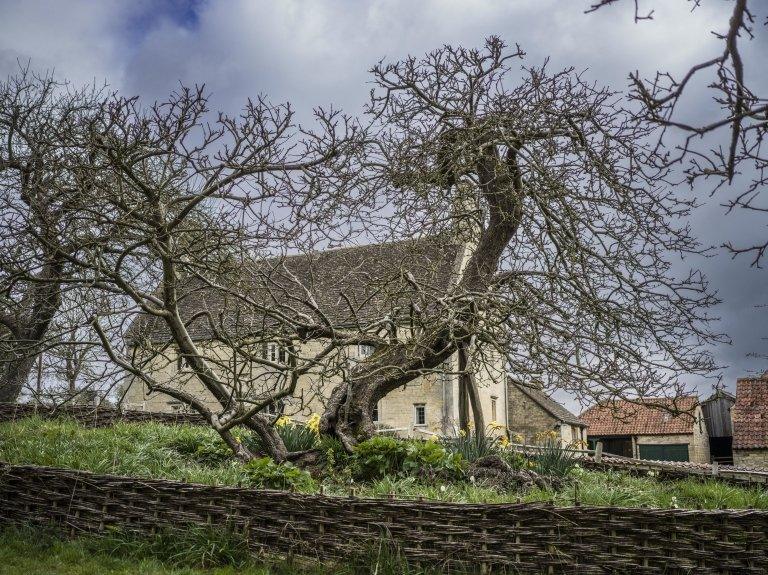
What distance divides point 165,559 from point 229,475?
1655 millimetres

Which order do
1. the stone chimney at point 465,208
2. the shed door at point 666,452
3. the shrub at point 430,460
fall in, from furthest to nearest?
the shed door at point 666,452 < the stone chimney at point 465,208 < the shrub at point 430,460

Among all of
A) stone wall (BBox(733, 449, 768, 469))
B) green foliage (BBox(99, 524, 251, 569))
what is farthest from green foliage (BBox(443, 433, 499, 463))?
stone wall (BBox(733, 449, 768, 469))

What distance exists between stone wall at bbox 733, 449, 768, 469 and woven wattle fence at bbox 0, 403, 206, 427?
57.3ft

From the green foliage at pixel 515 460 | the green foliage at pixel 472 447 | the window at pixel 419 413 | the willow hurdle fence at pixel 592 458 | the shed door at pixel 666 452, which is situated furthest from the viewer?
the shed door at pixel 666 452

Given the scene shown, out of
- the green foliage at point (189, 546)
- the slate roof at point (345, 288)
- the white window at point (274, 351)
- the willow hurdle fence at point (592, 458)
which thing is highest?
the slate roof at point (345, 288)

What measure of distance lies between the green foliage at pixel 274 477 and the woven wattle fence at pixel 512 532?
84cm

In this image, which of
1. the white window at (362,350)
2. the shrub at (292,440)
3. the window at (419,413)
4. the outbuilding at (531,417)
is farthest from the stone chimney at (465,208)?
the outbuilding at (531,417)

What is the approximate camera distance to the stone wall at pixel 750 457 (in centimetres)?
2325

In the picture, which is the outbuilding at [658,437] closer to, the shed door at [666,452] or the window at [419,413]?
the shed door at [666,452]

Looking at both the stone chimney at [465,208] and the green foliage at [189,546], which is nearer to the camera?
the green foliage at [189,546]

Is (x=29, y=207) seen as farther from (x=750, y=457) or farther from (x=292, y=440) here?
(x=750, y=457)

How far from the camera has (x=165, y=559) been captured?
281 inches

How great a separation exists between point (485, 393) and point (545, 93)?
2110cm

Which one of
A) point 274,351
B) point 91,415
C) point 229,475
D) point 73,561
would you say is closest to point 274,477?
point 229,475
